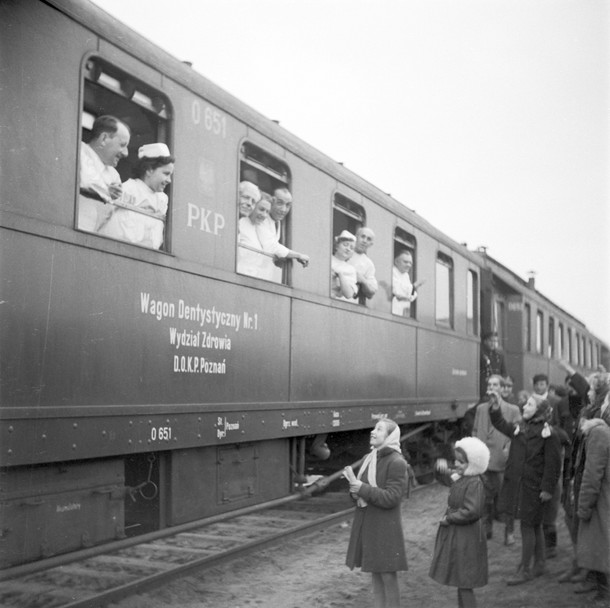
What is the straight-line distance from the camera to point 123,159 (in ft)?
16.5

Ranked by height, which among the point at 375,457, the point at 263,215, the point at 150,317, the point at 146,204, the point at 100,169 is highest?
the point at 263,215

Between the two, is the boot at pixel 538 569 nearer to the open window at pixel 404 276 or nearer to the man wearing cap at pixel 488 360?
the open window at pixel 404 276

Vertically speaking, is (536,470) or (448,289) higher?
(448,289)

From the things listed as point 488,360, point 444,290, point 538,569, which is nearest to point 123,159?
point 538,569

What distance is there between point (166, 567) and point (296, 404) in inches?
62.2

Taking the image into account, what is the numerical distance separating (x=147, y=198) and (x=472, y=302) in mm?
7632

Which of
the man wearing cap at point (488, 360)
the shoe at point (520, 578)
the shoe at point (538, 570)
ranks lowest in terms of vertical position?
the shoe at point (520, 578)

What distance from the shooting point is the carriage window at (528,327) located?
53.0 feet

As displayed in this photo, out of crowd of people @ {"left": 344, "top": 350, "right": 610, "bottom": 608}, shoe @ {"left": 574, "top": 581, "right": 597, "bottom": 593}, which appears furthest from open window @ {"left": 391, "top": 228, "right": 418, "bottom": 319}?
shoe @ {"left": 574, "top": 581, "right": 597, "bottom": 593}

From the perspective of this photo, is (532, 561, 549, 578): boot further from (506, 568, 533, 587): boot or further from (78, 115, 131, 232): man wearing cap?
(78, 115, 131, 232): man wearing cap

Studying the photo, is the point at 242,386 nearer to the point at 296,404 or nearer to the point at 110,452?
the point at 296,404

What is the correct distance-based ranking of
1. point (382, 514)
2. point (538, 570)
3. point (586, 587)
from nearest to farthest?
point (382, 514)
point (586, 587)
point (538, 570)

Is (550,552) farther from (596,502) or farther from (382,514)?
(382,514)

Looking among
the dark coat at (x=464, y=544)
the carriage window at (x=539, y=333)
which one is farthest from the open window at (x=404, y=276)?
the carriage window at (x=539, y=333)
